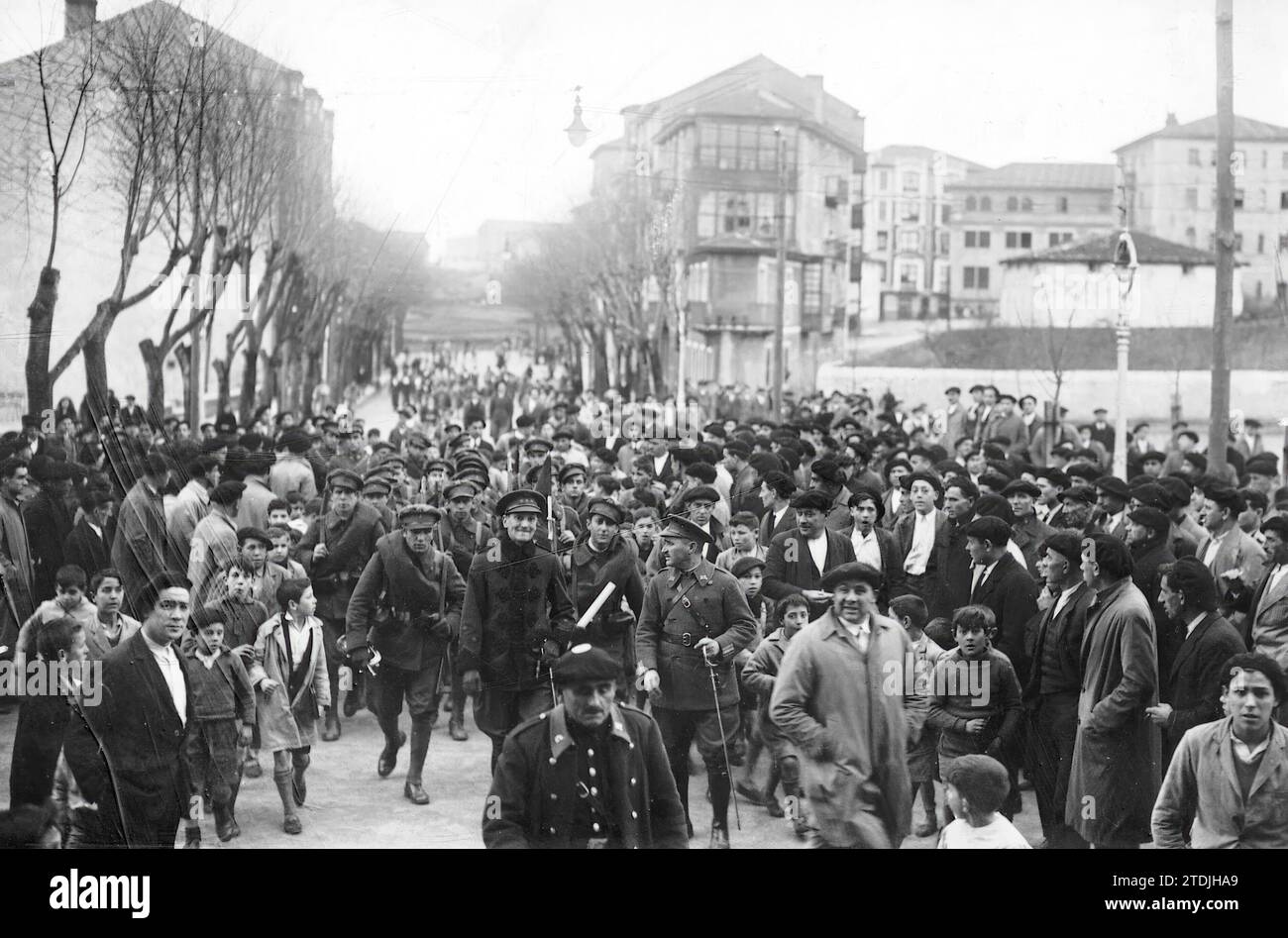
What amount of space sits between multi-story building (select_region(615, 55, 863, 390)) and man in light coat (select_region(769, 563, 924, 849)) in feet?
97.9

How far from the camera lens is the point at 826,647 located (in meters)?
6.01

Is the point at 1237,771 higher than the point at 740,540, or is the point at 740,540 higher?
the point at 740,540

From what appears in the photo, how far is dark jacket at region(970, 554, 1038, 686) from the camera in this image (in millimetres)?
7509

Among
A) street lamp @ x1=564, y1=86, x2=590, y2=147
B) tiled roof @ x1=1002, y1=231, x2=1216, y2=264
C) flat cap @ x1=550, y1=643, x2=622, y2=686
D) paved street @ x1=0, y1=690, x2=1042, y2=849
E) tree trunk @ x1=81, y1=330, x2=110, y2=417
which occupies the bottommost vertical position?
paved street @ x1=0, y1=690, x2=1042, y2=849

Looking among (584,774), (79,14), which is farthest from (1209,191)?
(584,774)

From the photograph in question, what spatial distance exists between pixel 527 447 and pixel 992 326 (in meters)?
34.7

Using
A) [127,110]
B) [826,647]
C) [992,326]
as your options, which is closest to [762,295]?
[992,326]

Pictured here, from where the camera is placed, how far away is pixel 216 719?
7.01 metres

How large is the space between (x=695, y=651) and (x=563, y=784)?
2240 mm

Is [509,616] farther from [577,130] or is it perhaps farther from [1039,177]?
[1039,177]

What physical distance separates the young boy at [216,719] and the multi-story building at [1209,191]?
22.1 metres

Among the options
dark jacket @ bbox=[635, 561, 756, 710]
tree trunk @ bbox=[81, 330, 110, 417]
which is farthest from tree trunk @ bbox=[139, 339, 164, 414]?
dark jacket @ bbox=[635, 561, 756, 710]

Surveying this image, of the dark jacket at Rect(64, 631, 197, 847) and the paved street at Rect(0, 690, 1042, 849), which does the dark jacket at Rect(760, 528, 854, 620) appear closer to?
the paved street at Rect(0, 690, 1042, 849)
